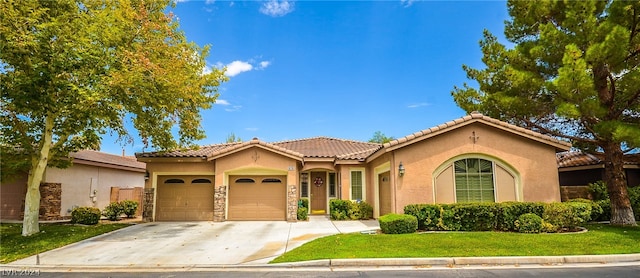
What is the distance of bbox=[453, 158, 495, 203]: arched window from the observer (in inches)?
551

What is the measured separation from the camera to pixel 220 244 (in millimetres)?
10891

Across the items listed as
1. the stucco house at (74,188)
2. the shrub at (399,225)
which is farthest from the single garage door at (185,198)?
the shrub at (399,225)

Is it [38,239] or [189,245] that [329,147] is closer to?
[189,245]

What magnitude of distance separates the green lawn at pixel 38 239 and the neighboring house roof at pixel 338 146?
14.6 feet

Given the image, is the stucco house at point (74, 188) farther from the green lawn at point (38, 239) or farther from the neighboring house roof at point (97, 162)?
the green lawn at point (38, 239)

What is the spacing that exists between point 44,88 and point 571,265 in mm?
15082

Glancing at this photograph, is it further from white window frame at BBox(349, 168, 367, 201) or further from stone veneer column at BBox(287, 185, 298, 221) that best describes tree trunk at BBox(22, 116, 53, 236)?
white window frame at BBox(349, 168, 367, 201)

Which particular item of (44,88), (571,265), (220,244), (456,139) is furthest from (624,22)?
(44,88)

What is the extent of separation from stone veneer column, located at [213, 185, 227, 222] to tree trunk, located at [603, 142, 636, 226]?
1600cm

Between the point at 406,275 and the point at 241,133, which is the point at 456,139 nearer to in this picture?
the point at 406,275

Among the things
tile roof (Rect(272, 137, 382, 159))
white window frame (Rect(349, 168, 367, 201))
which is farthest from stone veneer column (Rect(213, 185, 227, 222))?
white window frame (Rect(349, 168, 367, 201))

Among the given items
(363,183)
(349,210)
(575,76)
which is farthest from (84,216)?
(575,76)

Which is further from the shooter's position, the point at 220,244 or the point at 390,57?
the point at 390,57

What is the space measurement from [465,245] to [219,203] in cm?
1125
